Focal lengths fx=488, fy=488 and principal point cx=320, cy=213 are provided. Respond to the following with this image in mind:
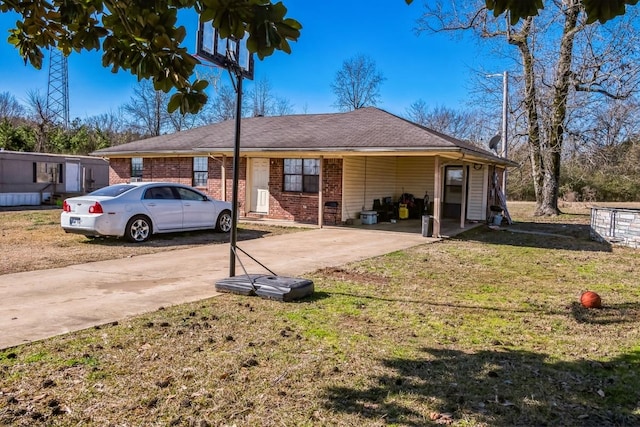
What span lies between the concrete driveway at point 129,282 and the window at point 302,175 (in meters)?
5.04

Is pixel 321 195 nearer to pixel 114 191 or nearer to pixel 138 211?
pixel 138 211

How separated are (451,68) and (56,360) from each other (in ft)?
93.5

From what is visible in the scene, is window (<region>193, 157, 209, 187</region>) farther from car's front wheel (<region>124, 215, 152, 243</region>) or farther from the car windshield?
car's front wheel (<region>124, 215, 152, 243</region>)

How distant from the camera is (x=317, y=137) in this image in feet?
52.4

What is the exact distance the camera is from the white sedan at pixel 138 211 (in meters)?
10.4

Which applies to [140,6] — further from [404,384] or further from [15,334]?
[15,334]

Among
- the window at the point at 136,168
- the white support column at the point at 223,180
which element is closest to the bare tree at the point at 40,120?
the window at the point at 136,168

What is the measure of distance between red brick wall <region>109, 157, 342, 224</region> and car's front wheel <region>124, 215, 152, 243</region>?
18.3 ft

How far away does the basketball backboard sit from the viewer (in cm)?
603

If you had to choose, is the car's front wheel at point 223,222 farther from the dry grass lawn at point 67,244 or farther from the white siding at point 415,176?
the white siding at point 415,176

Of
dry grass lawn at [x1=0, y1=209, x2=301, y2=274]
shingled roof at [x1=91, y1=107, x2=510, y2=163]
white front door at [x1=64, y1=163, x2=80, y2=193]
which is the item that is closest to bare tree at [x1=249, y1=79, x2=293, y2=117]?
white front door at [x1=64, y1=163, x2=80, y2=193]

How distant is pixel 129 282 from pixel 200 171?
1229 centimetres

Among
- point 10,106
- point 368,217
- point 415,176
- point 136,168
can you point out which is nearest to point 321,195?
point 368,217

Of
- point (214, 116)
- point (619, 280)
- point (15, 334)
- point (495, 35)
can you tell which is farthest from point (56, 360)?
point (214, 116)
